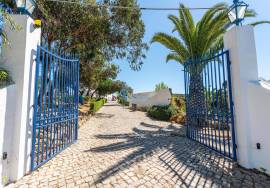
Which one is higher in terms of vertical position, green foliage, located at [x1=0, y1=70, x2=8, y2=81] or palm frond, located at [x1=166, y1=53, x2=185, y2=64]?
palm frond, located at [x1=166, y1=53, x2=185, y2=64]

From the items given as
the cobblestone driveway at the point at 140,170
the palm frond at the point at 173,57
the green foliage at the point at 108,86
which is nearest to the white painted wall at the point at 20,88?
the cobblestone driveway at the point at 140,170

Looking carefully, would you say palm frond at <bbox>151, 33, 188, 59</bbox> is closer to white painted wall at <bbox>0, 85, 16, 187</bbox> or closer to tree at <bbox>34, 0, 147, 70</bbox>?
tree at <bbox>34, 0, 147, 70</bbox>

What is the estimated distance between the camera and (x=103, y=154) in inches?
183

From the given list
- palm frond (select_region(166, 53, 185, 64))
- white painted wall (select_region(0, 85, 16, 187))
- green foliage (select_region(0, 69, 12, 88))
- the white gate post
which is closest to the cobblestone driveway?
white painted wall (select_region(0, 85, 16, 187))

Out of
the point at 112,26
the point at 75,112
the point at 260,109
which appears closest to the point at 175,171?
the point at 260,109

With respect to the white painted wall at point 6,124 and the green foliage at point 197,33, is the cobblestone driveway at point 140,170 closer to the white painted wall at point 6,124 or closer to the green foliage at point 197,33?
the white painted wall at point 6,124

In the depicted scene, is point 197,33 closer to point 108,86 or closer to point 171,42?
point 171,42

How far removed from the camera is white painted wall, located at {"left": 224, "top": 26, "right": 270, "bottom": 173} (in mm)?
3520

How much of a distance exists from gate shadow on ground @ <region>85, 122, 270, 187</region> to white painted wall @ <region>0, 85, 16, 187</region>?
1.84 m

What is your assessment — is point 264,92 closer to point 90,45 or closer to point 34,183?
point 34,183

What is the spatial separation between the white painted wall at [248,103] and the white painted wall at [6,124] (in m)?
5.36

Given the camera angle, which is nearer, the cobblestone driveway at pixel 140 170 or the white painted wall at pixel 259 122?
the cobblestone driveway at pixel 140 170

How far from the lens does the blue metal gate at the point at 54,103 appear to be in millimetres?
3684

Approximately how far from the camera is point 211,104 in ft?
17.1
